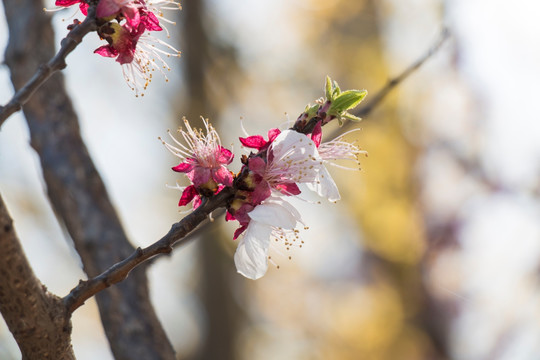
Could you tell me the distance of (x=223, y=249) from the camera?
534 cm

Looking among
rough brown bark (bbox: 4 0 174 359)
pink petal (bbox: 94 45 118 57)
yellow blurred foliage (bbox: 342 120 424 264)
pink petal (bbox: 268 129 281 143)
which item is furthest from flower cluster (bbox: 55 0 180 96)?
yellow blurred foliage (bbox: 342 120 424 264)

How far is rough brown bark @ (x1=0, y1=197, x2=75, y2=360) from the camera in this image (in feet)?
2.80

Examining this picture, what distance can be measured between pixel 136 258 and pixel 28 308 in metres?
0.16

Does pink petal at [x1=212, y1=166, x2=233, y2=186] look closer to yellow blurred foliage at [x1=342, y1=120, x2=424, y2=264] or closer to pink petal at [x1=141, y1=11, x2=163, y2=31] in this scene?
pink petal at [x1=141, y1=11, x2=163, y2=31]

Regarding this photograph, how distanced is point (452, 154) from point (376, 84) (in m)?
0.94

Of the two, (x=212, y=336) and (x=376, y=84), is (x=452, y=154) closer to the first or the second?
(x=376, y=84)

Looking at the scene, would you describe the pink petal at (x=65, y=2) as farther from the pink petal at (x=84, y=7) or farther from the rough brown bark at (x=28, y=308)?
the rough brown bark at (x=28, y=308)

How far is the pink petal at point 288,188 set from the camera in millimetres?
1058

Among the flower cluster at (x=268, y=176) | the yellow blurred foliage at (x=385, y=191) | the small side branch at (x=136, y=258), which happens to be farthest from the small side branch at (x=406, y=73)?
the yellow blurred foliage at (x=385, y=191)

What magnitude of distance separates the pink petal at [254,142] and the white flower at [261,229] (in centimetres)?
9

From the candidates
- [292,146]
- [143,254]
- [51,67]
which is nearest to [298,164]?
[292,146]

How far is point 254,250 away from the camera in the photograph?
1059 millimetres

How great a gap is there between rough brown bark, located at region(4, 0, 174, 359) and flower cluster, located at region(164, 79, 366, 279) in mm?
625

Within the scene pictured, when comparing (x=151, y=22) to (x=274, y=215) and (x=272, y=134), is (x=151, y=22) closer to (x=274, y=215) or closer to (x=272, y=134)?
(x=272, y=134)
